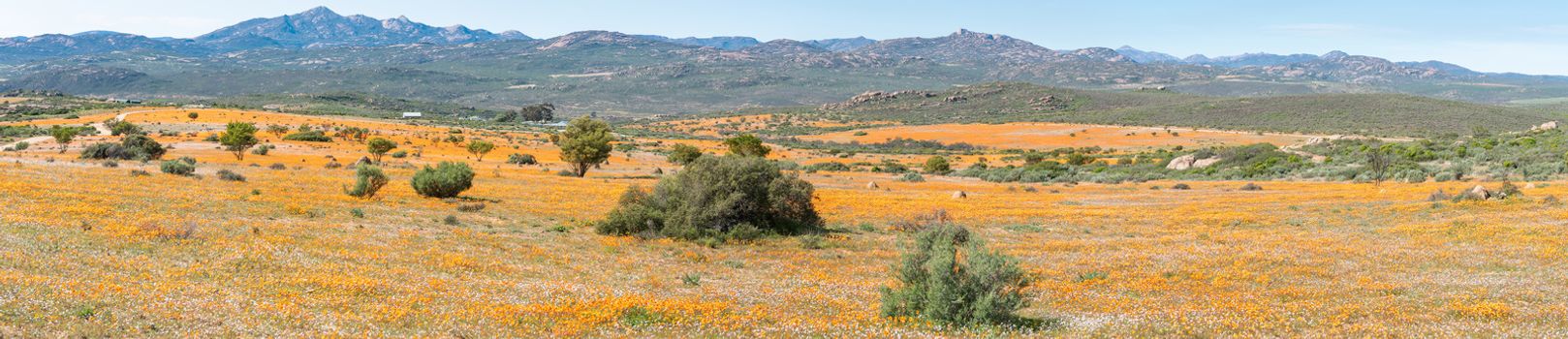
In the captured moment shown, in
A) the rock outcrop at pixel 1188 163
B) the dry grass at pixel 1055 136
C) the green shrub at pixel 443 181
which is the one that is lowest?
the dry grass at pixel 1055 136

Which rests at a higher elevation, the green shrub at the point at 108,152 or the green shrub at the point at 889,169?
the green shrub at the point at 108,152

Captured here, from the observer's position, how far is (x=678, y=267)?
1883 centimetres

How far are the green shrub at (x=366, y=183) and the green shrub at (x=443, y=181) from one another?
64.1 inches

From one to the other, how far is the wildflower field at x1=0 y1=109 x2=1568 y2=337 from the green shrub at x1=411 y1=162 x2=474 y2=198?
896 millimetres

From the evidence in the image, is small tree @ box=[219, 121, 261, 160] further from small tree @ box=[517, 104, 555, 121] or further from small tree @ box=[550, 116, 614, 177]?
small tree @ box=[517, 104, 555, 121]

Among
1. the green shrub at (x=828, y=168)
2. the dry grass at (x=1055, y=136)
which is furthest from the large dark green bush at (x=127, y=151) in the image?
the dry grass at (x=1055, y=136)

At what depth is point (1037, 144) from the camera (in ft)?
363

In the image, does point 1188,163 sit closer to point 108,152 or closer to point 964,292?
point 964,292

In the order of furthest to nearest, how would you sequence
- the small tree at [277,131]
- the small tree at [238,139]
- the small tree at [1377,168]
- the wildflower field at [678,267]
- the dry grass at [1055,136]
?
the dry grass at [1055,136] → the small tree at [277,131] → the small tree at [238,139] → the small tree at [1377,168] → the wildflower field at [678,267]

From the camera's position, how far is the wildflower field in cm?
1125

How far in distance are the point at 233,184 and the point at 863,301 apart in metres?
27.8

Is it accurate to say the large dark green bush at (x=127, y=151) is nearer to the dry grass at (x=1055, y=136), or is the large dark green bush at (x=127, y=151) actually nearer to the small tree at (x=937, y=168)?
the small tree at (x=937, y=168)

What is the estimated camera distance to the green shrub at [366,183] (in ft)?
96.2

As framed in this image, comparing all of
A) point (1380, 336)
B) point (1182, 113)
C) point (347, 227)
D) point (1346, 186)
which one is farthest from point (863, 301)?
point (1182, 113)
